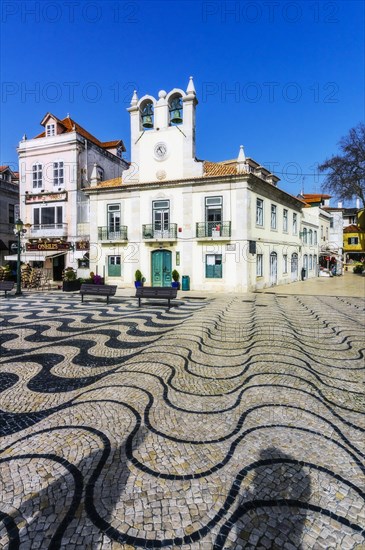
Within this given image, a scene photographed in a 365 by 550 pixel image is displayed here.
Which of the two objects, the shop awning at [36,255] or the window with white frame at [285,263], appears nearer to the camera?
the shop awning at [36,255]

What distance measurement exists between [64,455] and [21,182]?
25.2 meters

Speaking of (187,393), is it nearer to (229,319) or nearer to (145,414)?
(145,414)

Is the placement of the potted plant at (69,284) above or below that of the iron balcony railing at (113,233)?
below

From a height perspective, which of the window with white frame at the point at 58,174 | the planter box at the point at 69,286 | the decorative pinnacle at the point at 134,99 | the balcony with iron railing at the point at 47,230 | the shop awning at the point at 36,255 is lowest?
the planter box at the point at 69,286

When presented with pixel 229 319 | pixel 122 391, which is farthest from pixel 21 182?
pixel 122 391

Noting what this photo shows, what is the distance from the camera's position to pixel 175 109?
17.6 meters

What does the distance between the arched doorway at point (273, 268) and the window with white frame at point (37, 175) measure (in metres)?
18.2

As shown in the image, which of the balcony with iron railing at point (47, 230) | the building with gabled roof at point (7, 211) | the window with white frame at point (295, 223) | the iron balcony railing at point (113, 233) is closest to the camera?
the iron balcony railing at point (113, 233)

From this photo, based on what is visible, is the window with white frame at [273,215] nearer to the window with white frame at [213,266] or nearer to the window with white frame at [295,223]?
the window with white frame at [295,223]

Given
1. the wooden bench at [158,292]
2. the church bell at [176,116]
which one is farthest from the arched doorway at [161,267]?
the church bell at [176,116]

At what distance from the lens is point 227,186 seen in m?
17.0

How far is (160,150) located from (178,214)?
4189mm

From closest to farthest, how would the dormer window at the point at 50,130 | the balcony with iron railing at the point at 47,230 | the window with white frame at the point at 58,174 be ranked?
the balcony with iron railing at the point at 47,230 < the window with white frame at the point at 58,174 < the dormer window at the point at 50,130

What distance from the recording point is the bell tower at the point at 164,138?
1772cm
